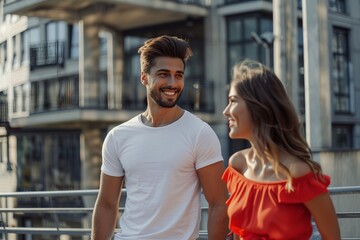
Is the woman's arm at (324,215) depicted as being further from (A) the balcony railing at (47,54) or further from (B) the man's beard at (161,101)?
(A) the balcony railing at (47,54)

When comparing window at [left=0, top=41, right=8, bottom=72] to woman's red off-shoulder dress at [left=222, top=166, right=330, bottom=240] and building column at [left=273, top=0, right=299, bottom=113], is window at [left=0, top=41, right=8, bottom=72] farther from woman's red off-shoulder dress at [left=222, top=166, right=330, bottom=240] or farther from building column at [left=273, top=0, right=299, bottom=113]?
woman's red off-shoulder dress at [left=222, top=166, right=330, bottom=240]

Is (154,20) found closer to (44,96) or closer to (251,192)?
(44,96)

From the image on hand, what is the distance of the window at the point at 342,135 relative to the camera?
2853cm

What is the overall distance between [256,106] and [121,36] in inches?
1022

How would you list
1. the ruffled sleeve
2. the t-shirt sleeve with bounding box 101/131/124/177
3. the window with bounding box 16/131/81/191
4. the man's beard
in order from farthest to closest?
the window with bounding box 16/131/81/191
the t-shirt sleeve with bounding box 101/131/124/177
the man's beard
the ruffled sleeve

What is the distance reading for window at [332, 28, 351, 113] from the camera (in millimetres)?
29094

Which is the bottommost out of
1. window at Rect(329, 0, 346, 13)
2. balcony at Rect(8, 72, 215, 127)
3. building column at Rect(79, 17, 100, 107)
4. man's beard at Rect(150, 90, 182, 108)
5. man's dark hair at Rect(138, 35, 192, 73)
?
man's beard at Rect(150, 90, 182, 108)

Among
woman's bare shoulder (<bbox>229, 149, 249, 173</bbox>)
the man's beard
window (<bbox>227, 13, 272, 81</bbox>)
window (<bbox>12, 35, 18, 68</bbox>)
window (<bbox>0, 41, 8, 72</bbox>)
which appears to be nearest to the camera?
woman's bare shoulder (<bbox>229, 149, 249, 173</bbox>)

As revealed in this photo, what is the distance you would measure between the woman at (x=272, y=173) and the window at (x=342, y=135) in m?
26.1

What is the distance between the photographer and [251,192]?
277cm

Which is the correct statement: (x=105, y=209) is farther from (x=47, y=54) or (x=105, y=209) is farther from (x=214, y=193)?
(x=47, y=54)

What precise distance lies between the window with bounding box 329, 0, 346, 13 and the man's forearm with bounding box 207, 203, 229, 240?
2650cm

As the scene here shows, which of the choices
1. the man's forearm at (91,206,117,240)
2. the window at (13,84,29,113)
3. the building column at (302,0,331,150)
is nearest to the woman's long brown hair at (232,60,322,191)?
the man's forearm at (91,206,117,240)

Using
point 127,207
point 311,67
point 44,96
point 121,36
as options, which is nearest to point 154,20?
point 121,36
